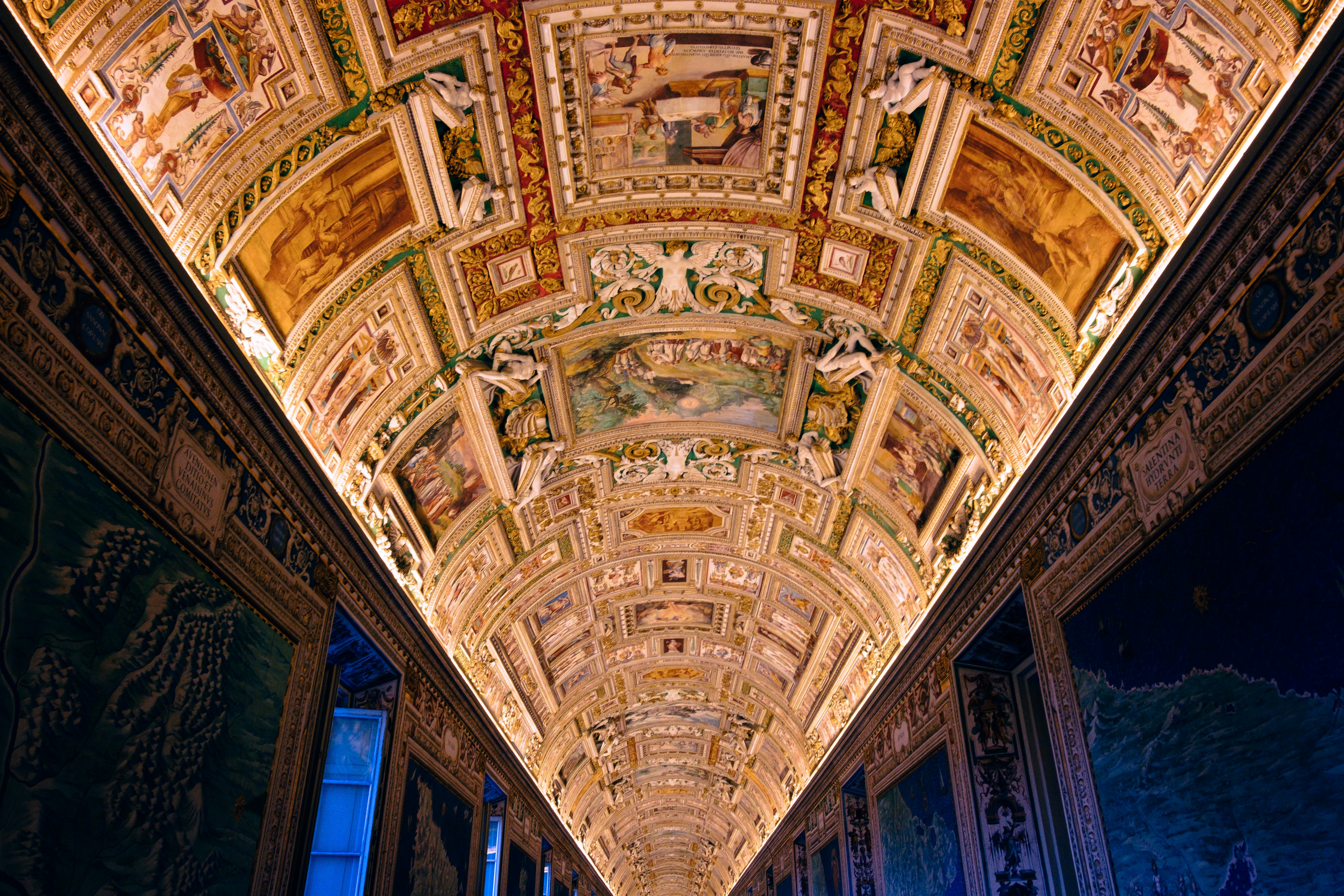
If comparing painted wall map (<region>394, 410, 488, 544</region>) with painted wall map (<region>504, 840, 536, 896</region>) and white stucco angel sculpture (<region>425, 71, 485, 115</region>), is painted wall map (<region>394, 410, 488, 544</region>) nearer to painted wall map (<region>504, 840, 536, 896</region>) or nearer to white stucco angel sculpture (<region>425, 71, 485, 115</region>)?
white stucco angel sculpture (<region>425, 71, 485, 115</region>)

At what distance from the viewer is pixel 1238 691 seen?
6.46 m

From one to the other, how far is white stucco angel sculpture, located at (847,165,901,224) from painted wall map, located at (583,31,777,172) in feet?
3.94

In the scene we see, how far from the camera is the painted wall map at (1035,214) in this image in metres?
9.23

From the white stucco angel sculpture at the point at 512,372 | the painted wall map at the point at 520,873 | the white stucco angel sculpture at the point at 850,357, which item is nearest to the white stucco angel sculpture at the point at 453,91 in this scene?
the white stucco angel sculpture at the point at 512,372

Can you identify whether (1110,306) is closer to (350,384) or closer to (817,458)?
(817,458)

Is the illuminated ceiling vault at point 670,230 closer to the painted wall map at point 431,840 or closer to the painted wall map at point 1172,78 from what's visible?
the painted wall map at point 1172,78

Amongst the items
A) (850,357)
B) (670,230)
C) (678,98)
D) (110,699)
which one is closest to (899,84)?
(678,98)

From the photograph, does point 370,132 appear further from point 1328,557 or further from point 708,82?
point 1328,557

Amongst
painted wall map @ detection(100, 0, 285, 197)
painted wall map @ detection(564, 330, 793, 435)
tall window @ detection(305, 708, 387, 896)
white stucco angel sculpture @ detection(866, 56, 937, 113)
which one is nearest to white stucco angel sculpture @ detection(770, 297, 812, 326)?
painted wall map @ detection(564, 330, 793, 435)

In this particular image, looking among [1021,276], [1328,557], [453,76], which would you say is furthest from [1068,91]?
[453,76]

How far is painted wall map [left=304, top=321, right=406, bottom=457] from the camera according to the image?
10.6 m

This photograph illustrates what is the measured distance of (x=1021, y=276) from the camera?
33.8 feet

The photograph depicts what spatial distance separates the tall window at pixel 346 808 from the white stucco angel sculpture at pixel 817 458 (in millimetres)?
8212

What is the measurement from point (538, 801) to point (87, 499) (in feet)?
65.9
